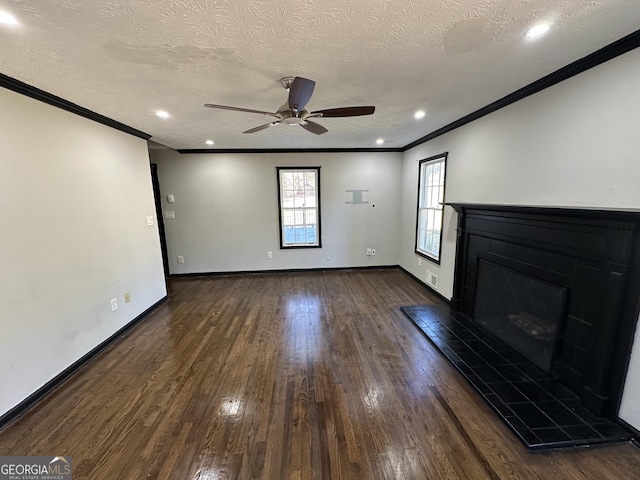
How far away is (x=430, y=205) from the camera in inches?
170

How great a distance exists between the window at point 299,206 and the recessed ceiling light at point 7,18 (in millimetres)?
3732

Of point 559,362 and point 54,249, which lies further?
point 54,249

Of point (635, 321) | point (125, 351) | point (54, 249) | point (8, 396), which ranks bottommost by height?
point (125, 351)

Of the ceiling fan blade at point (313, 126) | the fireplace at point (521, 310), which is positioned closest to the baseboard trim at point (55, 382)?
the ceiling fan blade at point (313, 126)

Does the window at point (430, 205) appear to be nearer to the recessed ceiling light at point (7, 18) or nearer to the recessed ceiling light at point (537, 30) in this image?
the recessed ceiling light at point (537, 30)

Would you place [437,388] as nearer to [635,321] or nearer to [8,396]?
[635,321]

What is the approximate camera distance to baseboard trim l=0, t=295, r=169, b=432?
6.08ft

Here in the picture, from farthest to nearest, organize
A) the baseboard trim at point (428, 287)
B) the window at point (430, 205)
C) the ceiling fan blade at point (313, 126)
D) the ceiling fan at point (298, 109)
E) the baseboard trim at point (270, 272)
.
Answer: the baseboard trim at point (270, 272)
the window at point (430, 205)
the baseboard trim at point (428, 287)
the ceiling fan blade at point (313, 126)
the ceiling fan at point (298, 109)

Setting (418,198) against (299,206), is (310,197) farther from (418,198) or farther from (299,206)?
(418,198)

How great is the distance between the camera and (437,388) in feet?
6.89

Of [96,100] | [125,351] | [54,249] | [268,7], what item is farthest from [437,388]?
[96,100]

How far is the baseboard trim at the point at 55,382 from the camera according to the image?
185cm

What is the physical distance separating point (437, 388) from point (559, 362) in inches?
37.9
